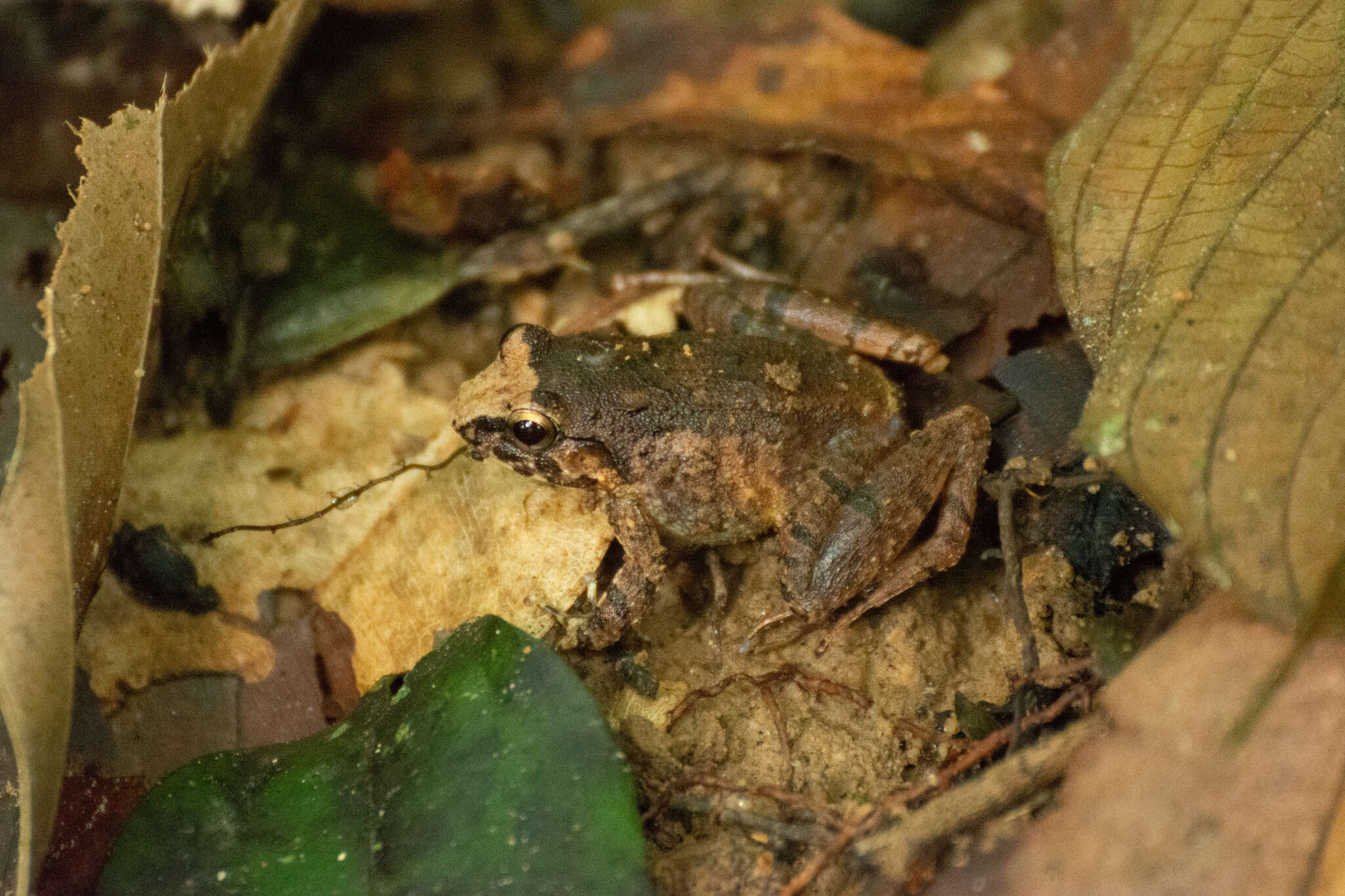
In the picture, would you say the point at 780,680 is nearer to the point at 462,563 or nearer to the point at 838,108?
the point at 462,563

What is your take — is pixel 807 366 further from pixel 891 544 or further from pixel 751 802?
pixel 751 802

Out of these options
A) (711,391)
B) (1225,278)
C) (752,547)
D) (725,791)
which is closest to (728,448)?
(711,391)

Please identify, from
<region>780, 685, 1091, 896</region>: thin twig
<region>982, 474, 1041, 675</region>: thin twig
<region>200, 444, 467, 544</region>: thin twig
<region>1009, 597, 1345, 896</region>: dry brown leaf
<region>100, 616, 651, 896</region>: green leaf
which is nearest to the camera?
<region>1009, 597, 1345, 896</region>: dry brown leaf

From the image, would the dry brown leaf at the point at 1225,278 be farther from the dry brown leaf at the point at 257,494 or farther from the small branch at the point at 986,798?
the dry brown leaf at the point at 257,494

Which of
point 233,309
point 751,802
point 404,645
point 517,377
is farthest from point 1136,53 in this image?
point 233,309

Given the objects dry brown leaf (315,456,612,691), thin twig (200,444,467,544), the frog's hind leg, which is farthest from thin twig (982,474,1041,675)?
thin twig (200,444,467,544)

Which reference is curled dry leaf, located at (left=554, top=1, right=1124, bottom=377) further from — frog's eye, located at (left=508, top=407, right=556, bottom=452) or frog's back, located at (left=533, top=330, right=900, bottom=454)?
frog's eye, located at (left=508, top=407, right=556, bottom=452)

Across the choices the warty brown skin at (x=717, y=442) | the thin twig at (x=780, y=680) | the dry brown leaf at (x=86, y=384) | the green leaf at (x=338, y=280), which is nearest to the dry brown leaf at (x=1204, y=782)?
the thin twig at (x=780, y=680)
